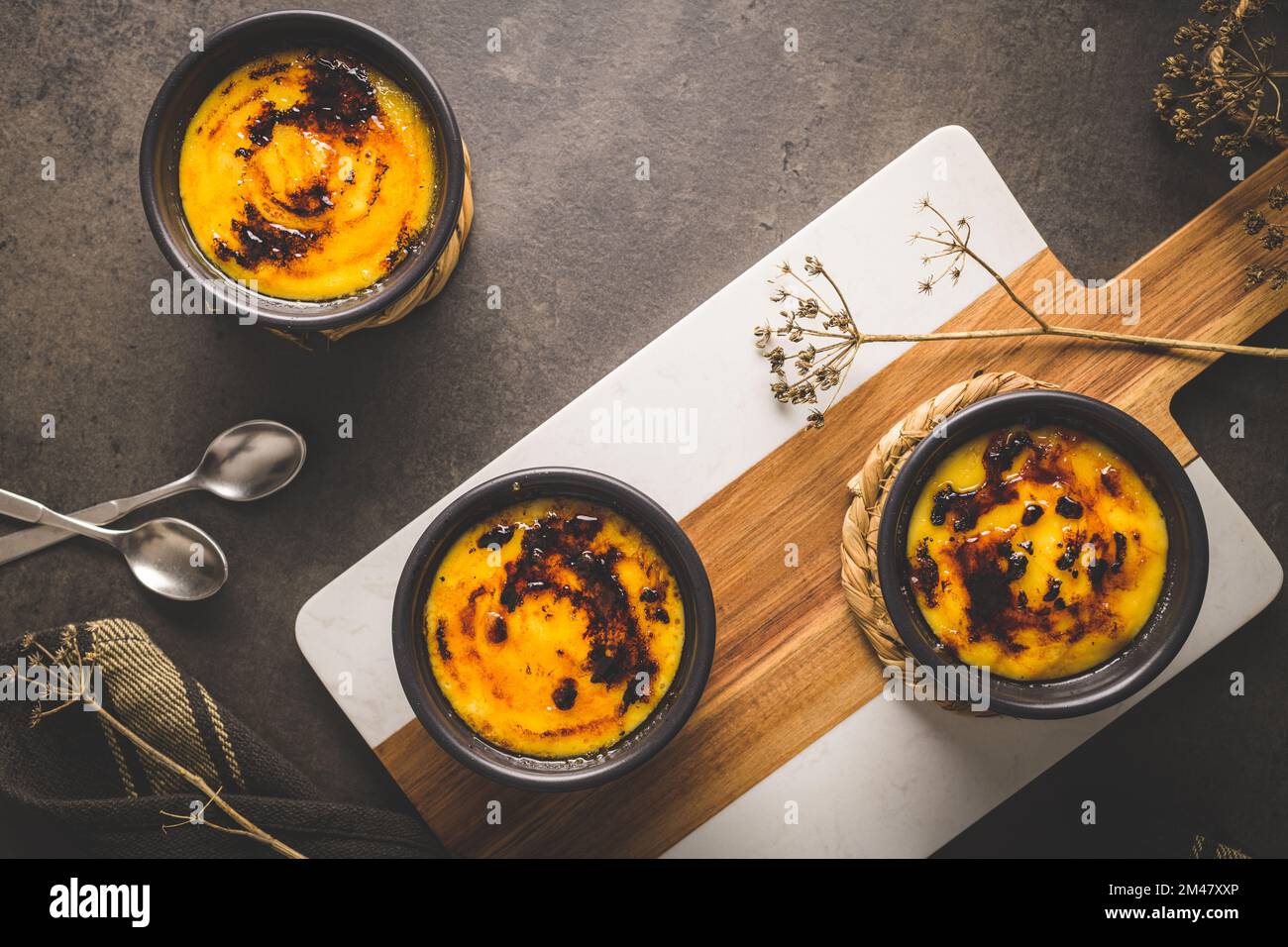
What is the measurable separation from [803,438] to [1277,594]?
123 cm

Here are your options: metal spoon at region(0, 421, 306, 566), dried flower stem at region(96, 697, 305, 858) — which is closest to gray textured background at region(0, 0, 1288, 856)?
metal spoon at region(0, 421, 306, 566)

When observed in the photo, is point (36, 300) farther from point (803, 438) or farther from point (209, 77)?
point (803, 438)

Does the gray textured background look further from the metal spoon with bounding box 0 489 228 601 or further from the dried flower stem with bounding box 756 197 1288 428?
the dried flower stem with bounding box 756 197 1288 428

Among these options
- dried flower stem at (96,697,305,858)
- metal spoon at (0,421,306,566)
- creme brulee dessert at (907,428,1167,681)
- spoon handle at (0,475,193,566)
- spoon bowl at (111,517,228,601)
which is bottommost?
dried flower stem at (96,697,305,858)

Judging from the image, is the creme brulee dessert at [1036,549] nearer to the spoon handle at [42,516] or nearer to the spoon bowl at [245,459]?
the spoon bowl at [245,459]

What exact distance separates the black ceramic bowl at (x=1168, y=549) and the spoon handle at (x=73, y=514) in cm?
167

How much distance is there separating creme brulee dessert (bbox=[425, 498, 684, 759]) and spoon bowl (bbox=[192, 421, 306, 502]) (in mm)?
636

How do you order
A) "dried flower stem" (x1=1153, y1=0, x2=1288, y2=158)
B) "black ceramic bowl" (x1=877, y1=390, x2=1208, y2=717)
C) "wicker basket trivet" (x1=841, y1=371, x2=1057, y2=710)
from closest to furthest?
1. "black ceramic bowl" (x1=877, y1=390, x2=1208, y2=717)
2. "wicker basket trivet" (x1=841, y1=371, x2=1057, y2=710)
3. "dried flower stem" (x1=1153, y1=0, x2=1288, y2=158)

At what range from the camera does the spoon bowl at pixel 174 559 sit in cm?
215

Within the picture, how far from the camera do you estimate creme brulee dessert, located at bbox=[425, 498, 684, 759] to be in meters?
1.83

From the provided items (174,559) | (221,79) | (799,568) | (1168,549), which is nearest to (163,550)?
(174,559)

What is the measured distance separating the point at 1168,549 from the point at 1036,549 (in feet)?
0.88

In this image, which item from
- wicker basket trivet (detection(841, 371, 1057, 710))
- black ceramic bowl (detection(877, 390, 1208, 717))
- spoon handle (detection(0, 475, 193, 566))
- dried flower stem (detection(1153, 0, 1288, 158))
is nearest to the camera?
black ceramic bowl (detection(877, 390, 1208, 717))

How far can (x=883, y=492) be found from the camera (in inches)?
74.2
